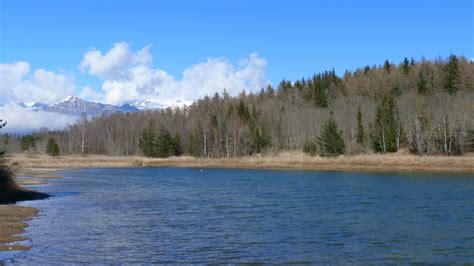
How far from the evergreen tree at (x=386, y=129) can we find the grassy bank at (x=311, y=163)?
893 cm

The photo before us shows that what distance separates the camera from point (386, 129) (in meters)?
109

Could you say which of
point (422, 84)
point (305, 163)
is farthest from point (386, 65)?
point (305, 163)

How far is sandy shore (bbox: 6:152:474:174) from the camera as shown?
84.1m

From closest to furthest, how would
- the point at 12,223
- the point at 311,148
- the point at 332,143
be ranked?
the point at 12,223 < the point at 332,143 < the point at 311,148

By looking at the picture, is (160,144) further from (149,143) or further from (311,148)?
(311,148)

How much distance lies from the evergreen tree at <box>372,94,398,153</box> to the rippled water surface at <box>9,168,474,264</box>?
199 ft

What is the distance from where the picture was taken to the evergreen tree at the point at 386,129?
4252 inches

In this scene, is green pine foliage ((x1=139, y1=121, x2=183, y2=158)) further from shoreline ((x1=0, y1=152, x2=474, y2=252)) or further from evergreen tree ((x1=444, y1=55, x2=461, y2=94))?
evergreen tree ((x1=444, y1=55, x2=461, y2=94))

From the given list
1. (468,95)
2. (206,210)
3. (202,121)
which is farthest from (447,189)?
(202,121)

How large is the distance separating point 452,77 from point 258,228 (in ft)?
418

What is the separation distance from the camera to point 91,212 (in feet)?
119

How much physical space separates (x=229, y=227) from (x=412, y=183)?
34.6 m

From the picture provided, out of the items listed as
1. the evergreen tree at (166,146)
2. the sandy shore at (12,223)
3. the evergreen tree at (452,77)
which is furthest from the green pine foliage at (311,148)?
the sandy shore at (12,223)

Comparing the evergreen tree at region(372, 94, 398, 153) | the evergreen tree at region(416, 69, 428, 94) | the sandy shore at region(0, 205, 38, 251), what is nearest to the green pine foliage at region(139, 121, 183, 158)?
the evergreen tree at region(372, 94, 398, 153)
